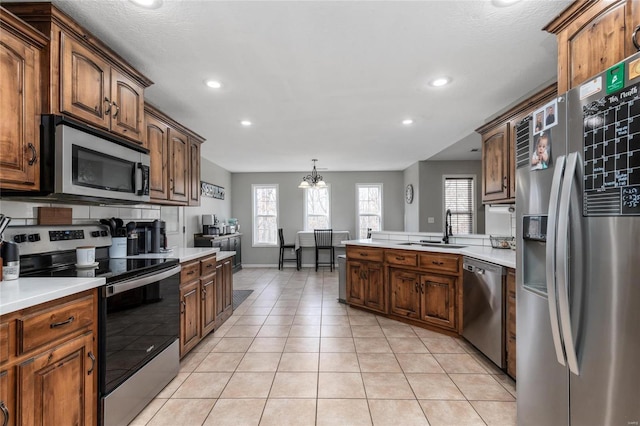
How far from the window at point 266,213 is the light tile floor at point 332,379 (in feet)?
14.0

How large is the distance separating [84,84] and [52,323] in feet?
4.47

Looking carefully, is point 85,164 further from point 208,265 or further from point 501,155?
point 501,155

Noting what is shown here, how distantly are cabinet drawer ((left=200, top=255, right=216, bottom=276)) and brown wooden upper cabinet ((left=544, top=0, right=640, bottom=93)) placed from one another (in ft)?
9.65

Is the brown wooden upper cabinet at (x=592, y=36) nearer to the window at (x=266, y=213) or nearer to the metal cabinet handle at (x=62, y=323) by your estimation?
the metal cabinet handle at (x=62, y=323)

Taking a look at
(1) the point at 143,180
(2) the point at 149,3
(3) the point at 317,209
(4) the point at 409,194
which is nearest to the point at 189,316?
(1) the point at 143,180

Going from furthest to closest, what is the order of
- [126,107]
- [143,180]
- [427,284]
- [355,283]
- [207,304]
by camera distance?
1. [355,283]
2. [427,284]
3. [207,304]
4. [143,180]
5. [126,107]

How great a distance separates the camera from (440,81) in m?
2.55

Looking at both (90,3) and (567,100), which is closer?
(567,100)

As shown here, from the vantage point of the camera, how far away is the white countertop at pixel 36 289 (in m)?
1.13

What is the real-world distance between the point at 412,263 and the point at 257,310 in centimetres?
209

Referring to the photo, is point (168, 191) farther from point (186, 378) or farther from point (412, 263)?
point (412, 263)

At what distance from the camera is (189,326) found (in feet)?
8.43

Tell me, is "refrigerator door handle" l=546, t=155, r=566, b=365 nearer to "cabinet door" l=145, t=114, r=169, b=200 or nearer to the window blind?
"cabinet door" l=145, t=114, r=169, b=200

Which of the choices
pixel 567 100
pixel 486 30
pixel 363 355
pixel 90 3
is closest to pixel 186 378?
pixel 363 355
